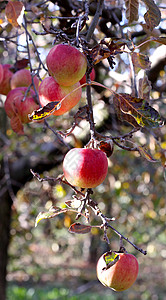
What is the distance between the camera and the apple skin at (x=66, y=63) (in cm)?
62

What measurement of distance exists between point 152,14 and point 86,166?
1.28 ft

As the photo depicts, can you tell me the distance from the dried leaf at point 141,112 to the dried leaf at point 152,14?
221mm

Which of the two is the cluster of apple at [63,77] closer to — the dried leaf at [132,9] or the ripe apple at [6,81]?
the dried leaf at [132,9]

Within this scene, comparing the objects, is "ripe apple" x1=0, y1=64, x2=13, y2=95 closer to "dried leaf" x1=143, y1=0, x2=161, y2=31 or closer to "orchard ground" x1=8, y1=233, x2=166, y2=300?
"dried leaf" x1=143, y1=0, x2=161, y2=31

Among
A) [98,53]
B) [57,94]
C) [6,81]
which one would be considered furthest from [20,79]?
[98,53]

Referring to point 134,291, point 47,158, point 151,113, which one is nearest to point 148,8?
point 151,113

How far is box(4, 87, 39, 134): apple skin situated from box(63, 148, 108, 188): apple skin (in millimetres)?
365

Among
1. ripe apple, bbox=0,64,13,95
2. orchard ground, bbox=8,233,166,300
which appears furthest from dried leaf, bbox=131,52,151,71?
orchard ground, bbox=8,233,166,300

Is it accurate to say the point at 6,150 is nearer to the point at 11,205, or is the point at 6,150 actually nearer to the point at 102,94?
the point at 11,205

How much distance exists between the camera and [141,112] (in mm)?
606

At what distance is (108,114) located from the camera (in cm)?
162

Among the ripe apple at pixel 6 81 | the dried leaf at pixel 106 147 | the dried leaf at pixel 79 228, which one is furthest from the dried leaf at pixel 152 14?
the ripe apple at pixel 6 81

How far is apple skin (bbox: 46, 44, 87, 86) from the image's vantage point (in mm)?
620

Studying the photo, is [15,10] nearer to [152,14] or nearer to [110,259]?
[152,14]
